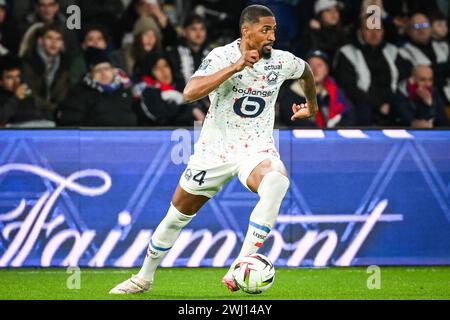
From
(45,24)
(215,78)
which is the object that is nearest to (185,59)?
(45,24)

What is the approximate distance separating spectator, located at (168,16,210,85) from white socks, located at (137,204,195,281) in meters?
4.18

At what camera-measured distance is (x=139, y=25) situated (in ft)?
42.6

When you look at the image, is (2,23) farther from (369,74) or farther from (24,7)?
(369,74)

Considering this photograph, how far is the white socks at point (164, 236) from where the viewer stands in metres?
8.59

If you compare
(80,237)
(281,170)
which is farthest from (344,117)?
(281,170)

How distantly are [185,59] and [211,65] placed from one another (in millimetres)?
4659

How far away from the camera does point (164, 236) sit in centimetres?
866

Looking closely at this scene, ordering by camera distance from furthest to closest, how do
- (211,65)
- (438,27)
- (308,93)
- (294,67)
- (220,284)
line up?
(438,27) < (220,284) < (308,93) < (294,67) < (211,65)

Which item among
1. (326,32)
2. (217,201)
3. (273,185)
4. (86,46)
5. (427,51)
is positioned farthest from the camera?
(427,51)

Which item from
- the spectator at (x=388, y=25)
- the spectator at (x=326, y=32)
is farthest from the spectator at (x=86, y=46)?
the spectator at (x=388, y=25)

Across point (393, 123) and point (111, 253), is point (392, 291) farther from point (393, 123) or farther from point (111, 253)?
point (393, 123)

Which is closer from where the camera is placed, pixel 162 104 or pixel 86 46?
pixel 162 104

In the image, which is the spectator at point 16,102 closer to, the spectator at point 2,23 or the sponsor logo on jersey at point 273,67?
the spectator at point 2,23

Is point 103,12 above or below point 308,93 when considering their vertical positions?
above
